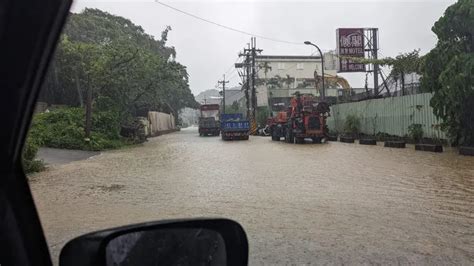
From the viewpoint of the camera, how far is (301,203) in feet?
26.8

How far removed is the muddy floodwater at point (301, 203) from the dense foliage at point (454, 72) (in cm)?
268

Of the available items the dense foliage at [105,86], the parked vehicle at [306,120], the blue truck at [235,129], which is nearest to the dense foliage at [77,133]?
the dense foliage at [105,86]

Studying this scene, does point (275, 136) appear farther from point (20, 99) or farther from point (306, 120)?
point (20, 99)

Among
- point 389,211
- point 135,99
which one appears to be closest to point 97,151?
point 135,99

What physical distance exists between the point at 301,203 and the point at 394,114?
17.7m

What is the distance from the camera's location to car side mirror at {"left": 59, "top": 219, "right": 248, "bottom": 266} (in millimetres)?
1201

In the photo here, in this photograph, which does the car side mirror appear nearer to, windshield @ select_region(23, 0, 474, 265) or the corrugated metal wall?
windshield @ select_region(23, 0, 474, 265)

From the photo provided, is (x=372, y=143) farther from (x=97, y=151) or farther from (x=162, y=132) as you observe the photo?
(x=162, y=132)

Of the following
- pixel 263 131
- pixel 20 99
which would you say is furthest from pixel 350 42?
pixel 20 99

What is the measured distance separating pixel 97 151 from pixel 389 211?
652 inches

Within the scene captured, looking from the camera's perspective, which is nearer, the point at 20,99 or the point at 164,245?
the point at 164,245

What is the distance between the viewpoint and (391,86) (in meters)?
31.7

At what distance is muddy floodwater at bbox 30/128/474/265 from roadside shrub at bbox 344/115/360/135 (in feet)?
43.1

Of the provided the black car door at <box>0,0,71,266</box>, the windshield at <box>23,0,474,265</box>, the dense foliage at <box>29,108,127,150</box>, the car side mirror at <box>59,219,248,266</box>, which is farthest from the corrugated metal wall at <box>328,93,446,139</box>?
the black car door at <box>0,0,71,266</box>
